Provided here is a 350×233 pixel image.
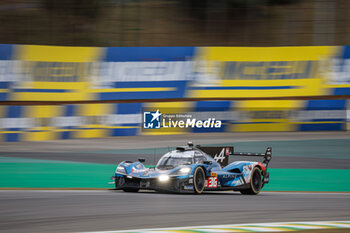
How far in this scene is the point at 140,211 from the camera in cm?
796

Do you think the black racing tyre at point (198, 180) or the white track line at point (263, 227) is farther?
the black racing tyre at point (198, 180)

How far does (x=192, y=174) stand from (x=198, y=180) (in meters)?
0.35

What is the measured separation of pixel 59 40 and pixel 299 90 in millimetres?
10429

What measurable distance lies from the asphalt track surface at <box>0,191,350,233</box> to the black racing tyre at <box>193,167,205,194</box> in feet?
1.45

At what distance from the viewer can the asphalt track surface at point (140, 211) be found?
6727mm

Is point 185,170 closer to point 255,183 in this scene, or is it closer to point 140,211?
point 255,183

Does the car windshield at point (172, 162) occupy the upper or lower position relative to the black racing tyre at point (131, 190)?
upper

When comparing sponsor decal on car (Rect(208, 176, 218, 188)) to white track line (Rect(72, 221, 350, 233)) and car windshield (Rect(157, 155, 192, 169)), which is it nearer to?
car windshield (Rect(157, 155, 192, 169))

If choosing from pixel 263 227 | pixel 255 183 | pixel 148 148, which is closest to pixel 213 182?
pixel 255 183

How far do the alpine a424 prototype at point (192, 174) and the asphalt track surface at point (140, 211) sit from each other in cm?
44

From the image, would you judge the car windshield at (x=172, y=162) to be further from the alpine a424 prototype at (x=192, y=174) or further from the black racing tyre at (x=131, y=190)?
the black racing tyre at (x=131, y=190)

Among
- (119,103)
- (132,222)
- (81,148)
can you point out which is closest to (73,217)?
(132,222)

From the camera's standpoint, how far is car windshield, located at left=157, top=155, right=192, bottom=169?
1121cm

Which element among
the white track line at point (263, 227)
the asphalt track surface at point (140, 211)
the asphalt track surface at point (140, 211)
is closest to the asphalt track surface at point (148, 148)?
the asphalt track surface at point (140, 211)
